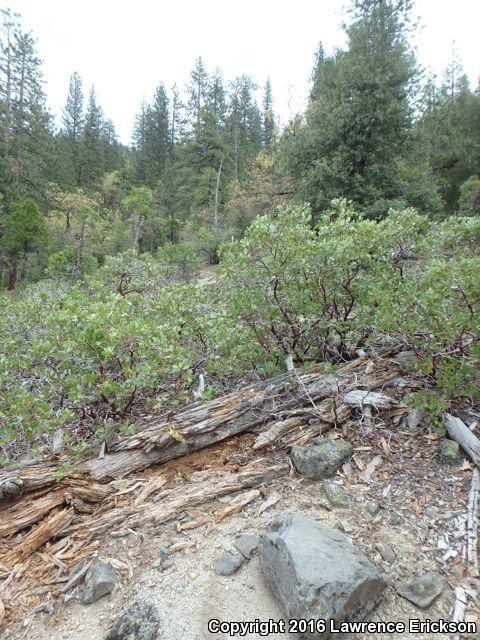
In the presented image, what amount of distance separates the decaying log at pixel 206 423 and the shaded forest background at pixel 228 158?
29.5 ft

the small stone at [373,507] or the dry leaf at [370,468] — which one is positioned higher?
the dry leaf at [370,468]

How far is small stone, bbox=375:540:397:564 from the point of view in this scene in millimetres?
1990

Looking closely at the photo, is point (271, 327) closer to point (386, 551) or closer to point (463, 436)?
point (463, 436)

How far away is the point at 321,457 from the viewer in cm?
272

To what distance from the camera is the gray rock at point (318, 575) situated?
1662 mm

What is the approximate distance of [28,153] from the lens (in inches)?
871

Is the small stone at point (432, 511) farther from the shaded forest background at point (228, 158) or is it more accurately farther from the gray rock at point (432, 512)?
the shaded forest background at point (228, 158)

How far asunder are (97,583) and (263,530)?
1.06m

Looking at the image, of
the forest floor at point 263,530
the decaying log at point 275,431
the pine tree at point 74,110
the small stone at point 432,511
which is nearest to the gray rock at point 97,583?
the forest floor at point 263,530

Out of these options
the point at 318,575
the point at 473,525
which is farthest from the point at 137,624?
the point at 473,525

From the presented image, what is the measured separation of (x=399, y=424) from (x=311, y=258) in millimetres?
1903

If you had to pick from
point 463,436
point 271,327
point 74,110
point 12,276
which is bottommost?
point 463,436

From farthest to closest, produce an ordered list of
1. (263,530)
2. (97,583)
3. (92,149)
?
(92,149) → (263,530) → (97,583)

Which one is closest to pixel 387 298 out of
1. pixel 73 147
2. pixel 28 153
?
pixel 28 153
